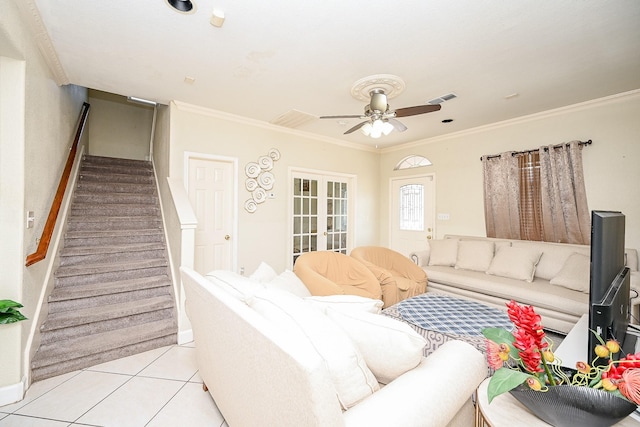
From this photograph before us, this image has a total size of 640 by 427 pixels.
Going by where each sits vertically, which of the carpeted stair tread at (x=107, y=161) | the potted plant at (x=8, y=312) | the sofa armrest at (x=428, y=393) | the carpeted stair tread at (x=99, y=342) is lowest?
the carpeted stair tread at (x=99, y=342)

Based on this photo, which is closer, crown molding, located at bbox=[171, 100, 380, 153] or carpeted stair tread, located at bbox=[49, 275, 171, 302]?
carpeted stair tread, located at bbox=[49, 275, 171, 302]

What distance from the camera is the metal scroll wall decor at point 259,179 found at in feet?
13.6

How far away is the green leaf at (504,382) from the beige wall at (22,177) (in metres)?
2.88

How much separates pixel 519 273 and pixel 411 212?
2.34m

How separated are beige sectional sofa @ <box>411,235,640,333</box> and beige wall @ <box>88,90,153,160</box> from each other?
18.7ft

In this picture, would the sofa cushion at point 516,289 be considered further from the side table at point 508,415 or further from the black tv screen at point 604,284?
the side table at point 508,415

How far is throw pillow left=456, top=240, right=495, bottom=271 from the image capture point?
12.2ft

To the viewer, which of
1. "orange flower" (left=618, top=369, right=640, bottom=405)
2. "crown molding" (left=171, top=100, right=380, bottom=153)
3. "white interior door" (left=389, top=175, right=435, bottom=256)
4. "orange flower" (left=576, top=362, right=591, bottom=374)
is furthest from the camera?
"white interior door" (left=389, top=175, right=435, bottom=256)

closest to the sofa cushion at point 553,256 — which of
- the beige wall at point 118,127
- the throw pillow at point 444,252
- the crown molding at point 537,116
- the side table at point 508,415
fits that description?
the throw pillow at point 444,252

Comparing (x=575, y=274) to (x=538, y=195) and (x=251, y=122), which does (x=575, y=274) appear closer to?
(x=538, y=195)

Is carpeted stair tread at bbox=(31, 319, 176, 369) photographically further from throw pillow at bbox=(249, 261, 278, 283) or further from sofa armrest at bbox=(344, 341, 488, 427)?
sofa armrest at bbox=(344, 341, 488, 427)

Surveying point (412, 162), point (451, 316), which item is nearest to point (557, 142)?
point (412, 162)

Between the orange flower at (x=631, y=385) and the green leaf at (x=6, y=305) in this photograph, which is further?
the green leaf at (x=6, y=305)

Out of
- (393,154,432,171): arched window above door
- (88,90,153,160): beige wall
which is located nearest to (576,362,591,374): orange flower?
(393,154,432,171): arched window above door
